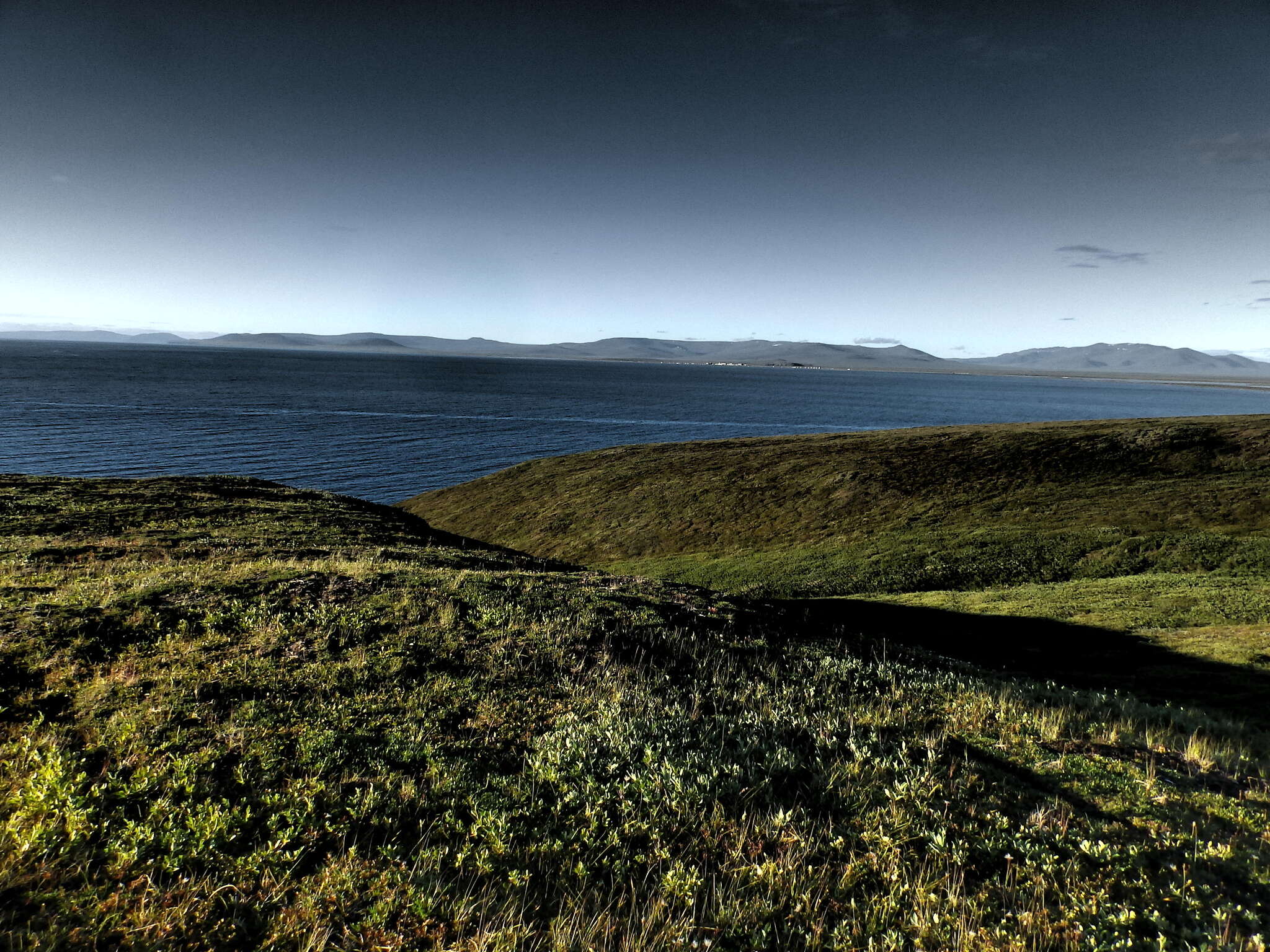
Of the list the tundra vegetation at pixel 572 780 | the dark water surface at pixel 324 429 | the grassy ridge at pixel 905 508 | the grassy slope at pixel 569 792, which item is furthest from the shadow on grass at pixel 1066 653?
the dark water surface at pixel 324 429

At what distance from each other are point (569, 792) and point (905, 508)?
152 feet

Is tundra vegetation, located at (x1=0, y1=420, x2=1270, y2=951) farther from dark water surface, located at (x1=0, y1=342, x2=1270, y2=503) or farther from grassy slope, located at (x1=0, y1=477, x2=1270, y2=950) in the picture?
dark water surface, located at (x1=0, y1=342, x2=1270, y2=503)

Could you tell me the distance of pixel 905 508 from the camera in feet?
154

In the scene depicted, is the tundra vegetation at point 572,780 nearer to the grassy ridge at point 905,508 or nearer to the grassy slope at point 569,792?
the grassy slope at point 569,792

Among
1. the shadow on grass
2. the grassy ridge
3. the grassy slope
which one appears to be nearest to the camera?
the grassy slope

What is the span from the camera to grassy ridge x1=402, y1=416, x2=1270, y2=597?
3447cm

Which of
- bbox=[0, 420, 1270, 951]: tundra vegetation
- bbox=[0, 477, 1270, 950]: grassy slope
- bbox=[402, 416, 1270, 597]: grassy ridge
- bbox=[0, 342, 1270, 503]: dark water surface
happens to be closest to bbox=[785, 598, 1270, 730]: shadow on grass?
bbox=[0, 420, 1270, 951]: tundra vegetation

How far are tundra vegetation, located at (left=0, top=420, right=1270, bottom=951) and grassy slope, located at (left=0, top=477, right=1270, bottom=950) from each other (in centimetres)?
4

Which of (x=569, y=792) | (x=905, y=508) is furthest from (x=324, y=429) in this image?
(x=569, y=792)

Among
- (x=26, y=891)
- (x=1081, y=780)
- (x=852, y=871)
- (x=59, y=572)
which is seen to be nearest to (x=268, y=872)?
(x=26, y=891)

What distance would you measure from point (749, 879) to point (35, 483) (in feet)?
186

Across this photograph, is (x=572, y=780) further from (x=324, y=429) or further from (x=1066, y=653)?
(x=324, y=429)

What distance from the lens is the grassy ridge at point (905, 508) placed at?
113 feet

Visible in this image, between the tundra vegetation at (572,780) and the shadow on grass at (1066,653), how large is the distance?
0.29m
